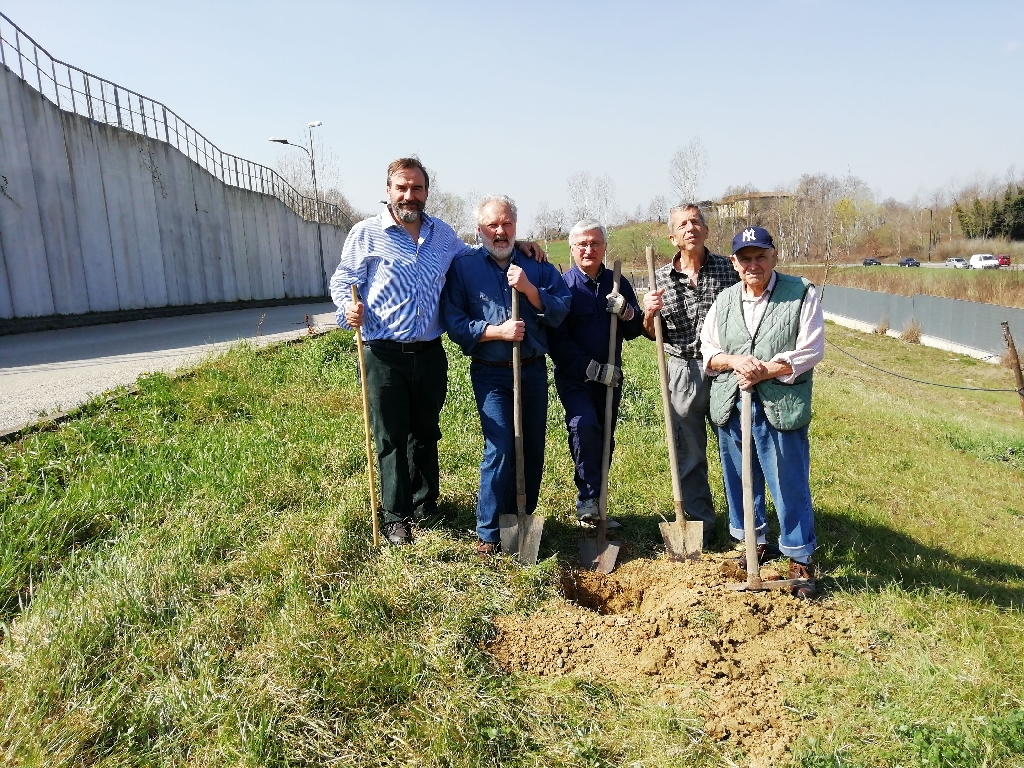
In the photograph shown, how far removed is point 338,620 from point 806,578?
7.98ft

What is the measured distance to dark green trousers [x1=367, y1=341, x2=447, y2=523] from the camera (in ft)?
12.8

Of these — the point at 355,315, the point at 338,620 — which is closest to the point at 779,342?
the point at 355,315

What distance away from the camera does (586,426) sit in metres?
4.32

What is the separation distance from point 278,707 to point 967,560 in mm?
4616

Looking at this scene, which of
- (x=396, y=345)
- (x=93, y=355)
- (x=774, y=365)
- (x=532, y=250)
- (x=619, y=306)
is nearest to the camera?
(x=774, y=365)

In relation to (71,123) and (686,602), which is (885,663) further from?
(71,123)

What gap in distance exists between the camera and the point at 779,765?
2510 mm

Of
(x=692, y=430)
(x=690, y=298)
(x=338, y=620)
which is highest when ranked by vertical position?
(x=690, y=298)

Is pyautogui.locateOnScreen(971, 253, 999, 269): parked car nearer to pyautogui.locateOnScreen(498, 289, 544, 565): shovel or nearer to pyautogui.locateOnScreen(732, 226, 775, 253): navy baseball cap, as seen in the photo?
pyautogui.locateOnScreen(732, 226, 775, 253): navy baseball cap

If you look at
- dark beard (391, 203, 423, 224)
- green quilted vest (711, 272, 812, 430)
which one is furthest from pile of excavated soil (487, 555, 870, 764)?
dark beard (391, 203, 423, 224)

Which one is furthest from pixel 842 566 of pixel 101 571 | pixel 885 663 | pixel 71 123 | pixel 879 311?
pixel 879 311

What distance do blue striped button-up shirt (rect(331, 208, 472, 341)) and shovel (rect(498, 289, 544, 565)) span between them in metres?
0.54

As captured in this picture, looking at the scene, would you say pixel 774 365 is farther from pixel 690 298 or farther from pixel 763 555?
pixel 763 555

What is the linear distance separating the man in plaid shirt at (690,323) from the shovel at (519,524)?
995 mm
